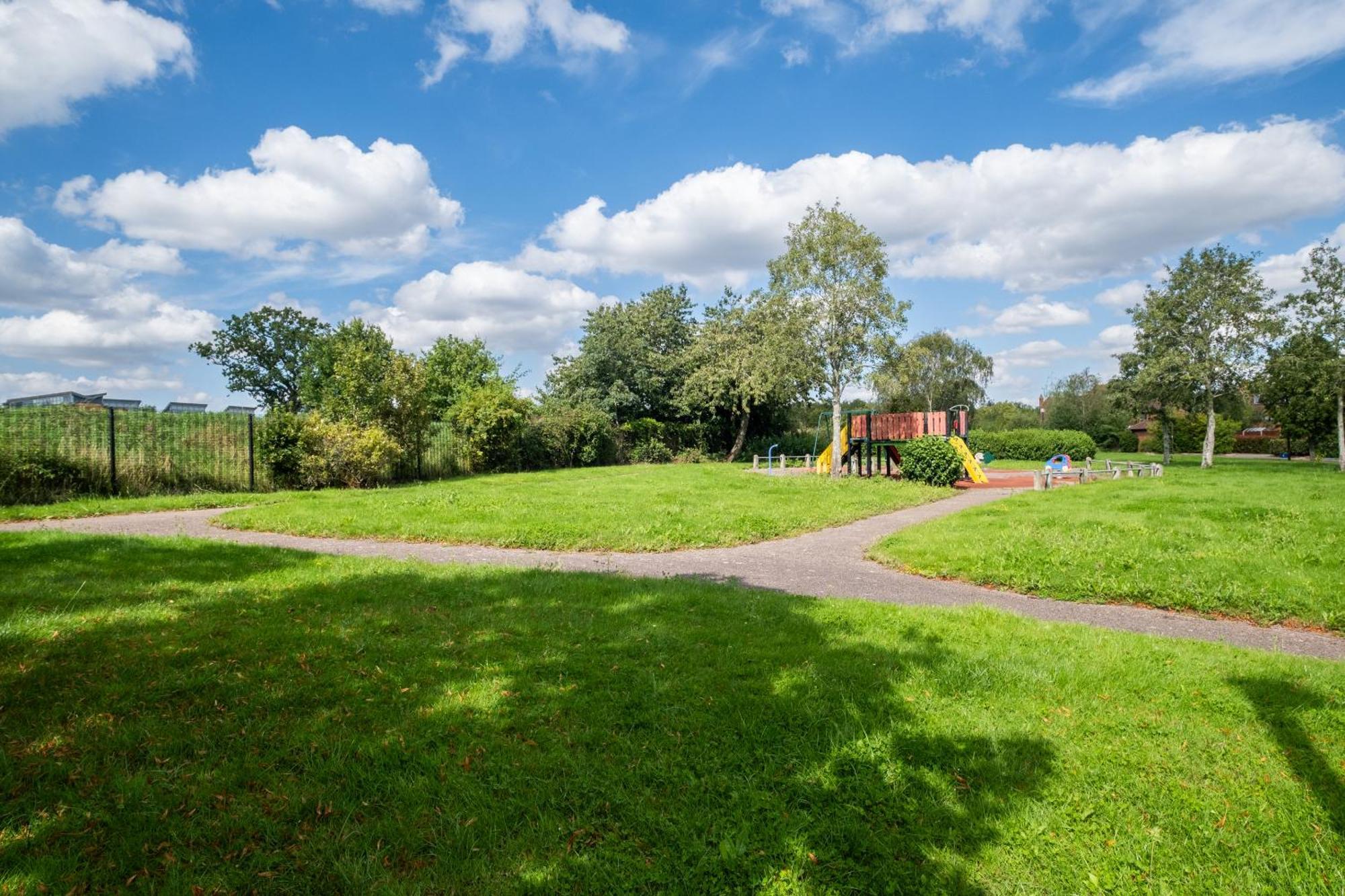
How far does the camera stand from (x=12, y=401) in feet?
48.8

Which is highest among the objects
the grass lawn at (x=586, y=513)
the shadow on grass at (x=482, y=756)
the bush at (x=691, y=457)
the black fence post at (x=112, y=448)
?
the black fence post at (x=112, y=448)

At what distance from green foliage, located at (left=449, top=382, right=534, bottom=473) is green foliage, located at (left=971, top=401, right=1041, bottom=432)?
48484 mm

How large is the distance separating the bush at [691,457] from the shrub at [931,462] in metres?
14.8

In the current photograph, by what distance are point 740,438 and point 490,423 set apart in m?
17.1

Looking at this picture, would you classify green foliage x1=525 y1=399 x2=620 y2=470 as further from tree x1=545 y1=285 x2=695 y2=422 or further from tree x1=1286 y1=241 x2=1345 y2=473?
tree x1=1286 y1=241 x2=1345 y2=473

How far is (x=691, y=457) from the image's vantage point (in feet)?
118

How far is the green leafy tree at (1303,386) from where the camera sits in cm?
2631

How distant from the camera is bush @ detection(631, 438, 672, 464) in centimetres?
3350

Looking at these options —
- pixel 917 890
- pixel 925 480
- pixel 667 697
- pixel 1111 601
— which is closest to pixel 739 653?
pixel 667 697

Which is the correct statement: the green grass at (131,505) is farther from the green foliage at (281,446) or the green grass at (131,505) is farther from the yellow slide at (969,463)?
the yellow slide at (969,463)

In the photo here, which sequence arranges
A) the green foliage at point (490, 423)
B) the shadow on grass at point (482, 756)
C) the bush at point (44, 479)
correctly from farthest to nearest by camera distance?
the green foliage at point (490, 423) → the bush at point (44, 479) → the shadow on grass at point (482, 756)

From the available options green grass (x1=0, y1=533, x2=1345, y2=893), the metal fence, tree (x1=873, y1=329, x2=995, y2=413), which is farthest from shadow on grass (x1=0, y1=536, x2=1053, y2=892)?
tree (x1=873, y1=329, x2=995, y2=413)

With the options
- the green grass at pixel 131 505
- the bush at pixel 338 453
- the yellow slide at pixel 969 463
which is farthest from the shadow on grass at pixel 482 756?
the yellow slide at pixel 969 463

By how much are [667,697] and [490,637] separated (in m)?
1.64
